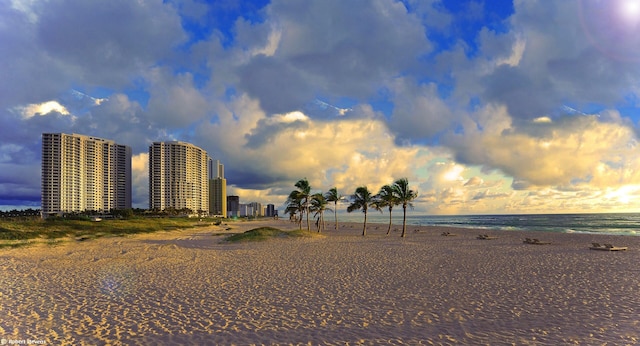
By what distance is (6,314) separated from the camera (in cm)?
999

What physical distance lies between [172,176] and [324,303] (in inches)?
7147

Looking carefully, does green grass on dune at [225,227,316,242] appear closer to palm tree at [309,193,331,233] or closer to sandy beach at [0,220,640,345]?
palm tree at [309,193,331,233]

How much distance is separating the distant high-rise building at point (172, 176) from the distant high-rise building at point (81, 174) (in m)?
12.2

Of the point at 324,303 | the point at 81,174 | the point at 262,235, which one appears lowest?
the point at 262,235

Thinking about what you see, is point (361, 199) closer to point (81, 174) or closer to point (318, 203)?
point (318, 203)

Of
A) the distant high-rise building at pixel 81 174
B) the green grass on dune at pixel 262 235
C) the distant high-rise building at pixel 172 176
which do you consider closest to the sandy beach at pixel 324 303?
the green grass on dune at pixel 262 235

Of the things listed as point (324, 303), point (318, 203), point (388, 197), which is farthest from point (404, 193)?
point (324, 303)

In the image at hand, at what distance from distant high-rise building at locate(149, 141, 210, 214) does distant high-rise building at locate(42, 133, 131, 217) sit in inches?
481

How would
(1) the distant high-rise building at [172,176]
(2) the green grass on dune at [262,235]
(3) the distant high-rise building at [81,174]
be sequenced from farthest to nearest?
(1) the distant high-rise building at [172,176]
(3) the distant high-rise building at [81,174]
(2) the green grass on dune at [262,235]

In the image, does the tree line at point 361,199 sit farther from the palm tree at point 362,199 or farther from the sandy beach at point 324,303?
the sandy beach at point 324,303

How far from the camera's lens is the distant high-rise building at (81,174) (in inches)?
→ 5256

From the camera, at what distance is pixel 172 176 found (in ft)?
578

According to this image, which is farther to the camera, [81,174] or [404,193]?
[81,174]

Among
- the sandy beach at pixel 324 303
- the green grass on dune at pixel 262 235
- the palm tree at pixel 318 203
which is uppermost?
the palm tree at pixel 318 203
